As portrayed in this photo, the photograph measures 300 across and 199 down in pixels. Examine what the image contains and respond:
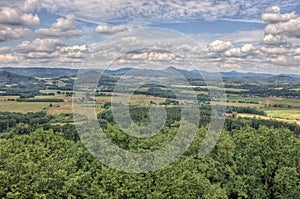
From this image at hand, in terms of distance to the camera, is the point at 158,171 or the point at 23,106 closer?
the point at 158,171

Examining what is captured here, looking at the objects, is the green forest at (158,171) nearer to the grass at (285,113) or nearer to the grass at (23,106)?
the grass at (285,113)

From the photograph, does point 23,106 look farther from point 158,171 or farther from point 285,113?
point 158,171

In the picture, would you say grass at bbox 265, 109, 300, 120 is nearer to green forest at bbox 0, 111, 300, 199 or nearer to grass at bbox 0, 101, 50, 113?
green forest at bbox 0, 111, 300, 199

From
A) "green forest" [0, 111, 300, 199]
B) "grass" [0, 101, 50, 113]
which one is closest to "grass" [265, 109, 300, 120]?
"green forest" [0, 111, 300, 199]

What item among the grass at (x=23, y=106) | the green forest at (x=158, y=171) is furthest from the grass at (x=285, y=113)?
the grass at (x=23, y=106)

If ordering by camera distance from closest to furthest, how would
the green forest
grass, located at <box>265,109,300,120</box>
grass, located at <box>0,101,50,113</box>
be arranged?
the green forest, grass, located at <box>265,109,300,120</box>, grass, located at <box>0,101,50,113</box>

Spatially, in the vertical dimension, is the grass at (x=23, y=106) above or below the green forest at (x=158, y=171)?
below

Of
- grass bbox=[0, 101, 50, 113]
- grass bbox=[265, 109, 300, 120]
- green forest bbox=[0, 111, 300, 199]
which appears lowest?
grass bbox=[265, 109, 300, 120]

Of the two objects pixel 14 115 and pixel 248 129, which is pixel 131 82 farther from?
pixel 14 115

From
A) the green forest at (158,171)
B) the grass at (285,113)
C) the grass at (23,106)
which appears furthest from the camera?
the grass at (23,106)

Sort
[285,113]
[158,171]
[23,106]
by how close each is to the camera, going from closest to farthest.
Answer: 1. [158,171]
2. [285,113]
3. [23,106]

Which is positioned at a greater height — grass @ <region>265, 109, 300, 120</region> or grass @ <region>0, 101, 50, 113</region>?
grass @ <region>0, 101, 50, 113</region>

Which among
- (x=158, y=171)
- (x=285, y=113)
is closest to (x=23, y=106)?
(x=285, y=113)
